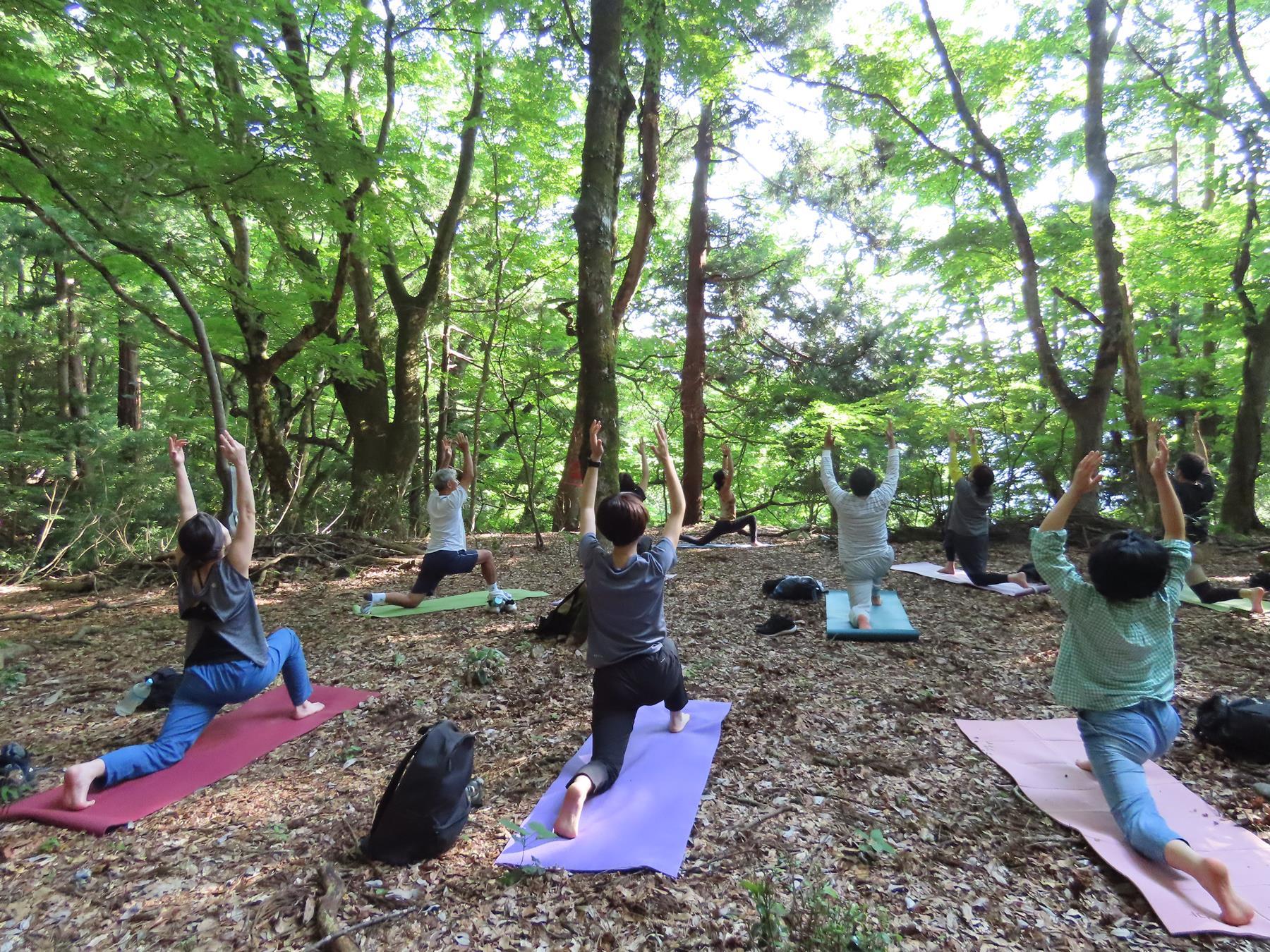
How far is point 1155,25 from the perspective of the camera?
30.2ft

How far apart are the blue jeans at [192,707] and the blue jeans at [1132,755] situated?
390cm

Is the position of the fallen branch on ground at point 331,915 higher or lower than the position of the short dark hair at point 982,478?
lower

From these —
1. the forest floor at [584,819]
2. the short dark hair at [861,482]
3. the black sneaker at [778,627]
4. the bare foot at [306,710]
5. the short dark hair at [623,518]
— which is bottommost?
the forest floor at [584,819]

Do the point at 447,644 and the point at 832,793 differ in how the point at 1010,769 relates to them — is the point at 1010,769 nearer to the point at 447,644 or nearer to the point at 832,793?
the point at 832,793

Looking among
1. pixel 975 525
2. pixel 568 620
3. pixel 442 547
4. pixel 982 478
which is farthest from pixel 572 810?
pixel 982 478

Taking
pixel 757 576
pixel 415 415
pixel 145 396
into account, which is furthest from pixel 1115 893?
pixel 145 396

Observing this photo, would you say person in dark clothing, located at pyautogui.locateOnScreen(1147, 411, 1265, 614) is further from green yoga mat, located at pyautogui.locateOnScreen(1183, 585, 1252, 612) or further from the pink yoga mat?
the pink yoga mat

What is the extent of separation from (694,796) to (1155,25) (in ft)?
41.6

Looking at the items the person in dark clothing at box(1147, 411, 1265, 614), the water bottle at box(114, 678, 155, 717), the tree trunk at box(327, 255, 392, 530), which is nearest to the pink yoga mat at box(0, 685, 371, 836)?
the water bottle at box(114, 678, 155, 717)

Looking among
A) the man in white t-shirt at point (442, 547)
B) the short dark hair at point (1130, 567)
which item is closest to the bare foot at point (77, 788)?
the man in white t-shirt at point (442, 547)

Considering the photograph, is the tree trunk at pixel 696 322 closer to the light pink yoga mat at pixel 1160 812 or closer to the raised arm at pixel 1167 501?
the light pink yoga mat at pixel 1160 812

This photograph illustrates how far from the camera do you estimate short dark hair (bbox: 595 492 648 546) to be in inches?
111

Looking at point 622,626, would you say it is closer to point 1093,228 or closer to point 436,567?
point 436,567

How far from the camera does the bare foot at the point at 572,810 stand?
2.46 m
